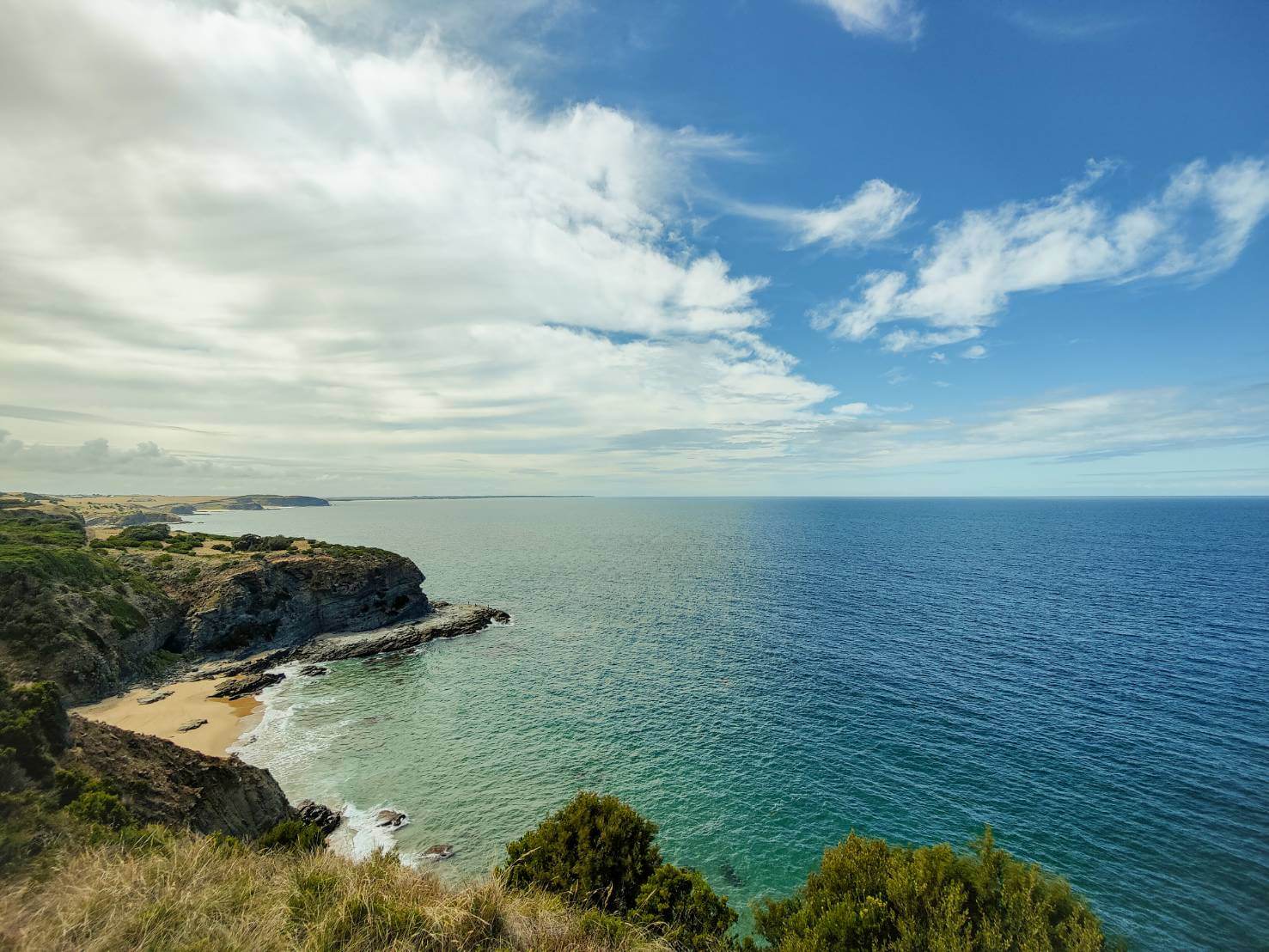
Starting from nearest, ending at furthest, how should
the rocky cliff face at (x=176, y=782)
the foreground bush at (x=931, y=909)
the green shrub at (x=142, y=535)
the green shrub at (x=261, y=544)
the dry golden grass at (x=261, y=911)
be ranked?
the dry golden grass at (x=261, y=911) < the foreground bush at (x=931, y=909) < the rocky cliff face at (x=176, y=782) < the green shrub at (x=142, y=535) < the green shrub at (x=261, y=544)

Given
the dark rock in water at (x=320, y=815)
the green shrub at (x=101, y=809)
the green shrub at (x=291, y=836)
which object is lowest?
the dark rock in water at (x=320, y=815)

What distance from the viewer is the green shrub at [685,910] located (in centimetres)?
1934

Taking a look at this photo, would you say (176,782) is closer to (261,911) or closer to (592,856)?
(592,856)

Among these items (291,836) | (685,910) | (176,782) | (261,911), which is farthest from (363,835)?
(261,911)

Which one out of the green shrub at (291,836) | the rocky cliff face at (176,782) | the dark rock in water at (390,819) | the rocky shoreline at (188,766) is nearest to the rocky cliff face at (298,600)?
the rocky shoreline at (188,766)

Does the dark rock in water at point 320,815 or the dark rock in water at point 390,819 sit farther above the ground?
the dark rock in water at point 320,815

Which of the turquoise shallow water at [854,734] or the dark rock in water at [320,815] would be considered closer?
the turquoise shallow water at [854,734]

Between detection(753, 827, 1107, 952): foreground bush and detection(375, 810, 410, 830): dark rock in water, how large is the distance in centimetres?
2477

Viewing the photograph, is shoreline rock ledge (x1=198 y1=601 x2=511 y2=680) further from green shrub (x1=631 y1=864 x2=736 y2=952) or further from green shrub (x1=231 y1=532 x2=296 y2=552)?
green shrub (x1=631 y1=864 x2=736 y2=952)

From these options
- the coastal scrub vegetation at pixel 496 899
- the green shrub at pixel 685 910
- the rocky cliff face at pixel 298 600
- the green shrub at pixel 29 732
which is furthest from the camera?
the rocky cliff face at pixel 298 600

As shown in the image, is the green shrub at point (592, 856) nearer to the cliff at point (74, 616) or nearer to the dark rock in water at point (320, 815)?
the dark rock in water at point (320, 815)

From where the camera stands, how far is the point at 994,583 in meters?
98.7

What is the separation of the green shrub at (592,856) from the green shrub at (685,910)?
847mm

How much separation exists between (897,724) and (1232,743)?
23.2 m
